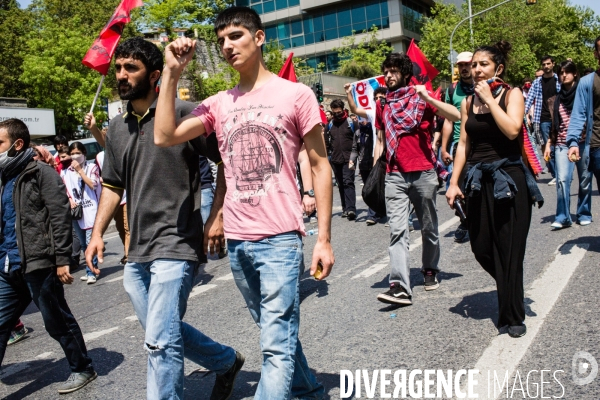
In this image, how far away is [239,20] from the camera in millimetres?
3242

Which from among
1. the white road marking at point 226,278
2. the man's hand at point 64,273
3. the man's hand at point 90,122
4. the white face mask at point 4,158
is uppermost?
the man's hand at point 90,122

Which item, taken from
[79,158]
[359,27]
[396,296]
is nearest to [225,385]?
[396,296]

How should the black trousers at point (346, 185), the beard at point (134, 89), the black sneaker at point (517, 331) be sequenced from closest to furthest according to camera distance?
the beard at point (134, 89) → the black sneaker at point (517, 331) → the black trousers at point (346, 185)

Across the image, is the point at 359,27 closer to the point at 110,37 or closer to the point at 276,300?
the point at 110,37

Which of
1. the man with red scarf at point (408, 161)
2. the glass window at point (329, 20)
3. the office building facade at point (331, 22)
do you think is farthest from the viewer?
the glass window at point (329, 20)

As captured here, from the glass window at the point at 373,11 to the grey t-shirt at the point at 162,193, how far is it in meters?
51.2

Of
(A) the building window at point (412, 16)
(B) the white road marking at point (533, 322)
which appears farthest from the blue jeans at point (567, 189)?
(A) the building window at point (412, 16)

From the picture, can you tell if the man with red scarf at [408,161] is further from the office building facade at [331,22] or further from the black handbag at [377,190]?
the office building facade at [331,22]

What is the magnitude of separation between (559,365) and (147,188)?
259cm

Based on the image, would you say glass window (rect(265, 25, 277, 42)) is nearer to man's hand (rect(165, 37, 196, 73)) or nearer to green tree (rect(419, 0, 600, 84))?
green tree (rect(419, 0, 600, 84))

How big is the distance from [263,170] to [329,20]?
5362 cm

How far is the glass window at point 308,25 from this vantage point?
55.6 metres

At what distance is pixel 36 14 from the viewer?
4469 centimetres

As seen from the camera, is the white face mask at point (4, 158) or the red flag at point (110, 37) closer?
the white face mask at point (4, 158)
